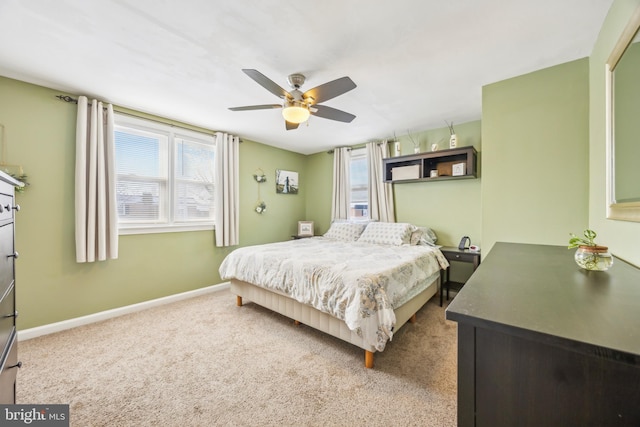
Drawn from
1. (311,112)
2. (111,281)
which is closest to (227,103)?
(311,112)

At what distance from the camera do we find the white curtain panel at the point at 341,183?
177 inches

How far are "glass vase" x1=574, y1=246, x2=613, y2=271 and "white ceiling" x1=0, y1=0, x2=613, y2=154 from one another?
1.42m

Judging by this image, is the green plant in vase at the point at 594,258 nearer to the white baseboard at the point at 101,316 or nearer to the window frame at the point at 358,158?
the window frame at the point at 358,158

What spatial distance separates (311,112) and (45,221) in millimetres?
2838

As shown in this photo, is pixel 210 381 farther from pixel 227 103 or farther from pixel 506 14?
pixel 506 14

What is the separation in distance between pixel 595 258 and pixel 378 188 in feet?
9.99

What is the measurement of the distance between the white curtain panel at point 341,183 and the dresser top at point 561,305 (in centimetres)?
342

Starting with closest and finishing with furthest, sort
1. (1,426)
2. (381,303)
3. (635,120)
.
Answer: (1,426)
(635,120)
(381,303)

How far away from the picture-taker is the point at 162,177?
10.7 feet

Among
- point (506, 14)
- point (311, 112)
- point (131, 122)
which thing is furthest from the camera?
point (131, 122)

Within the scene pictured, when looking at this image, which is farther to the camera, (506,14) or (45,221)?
(45,221)

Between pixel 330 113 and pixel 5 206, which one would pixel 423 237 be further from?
pixel 5 206

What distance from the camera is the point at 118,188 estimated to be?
2.90 metres

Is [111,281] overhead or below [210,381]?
overhead
